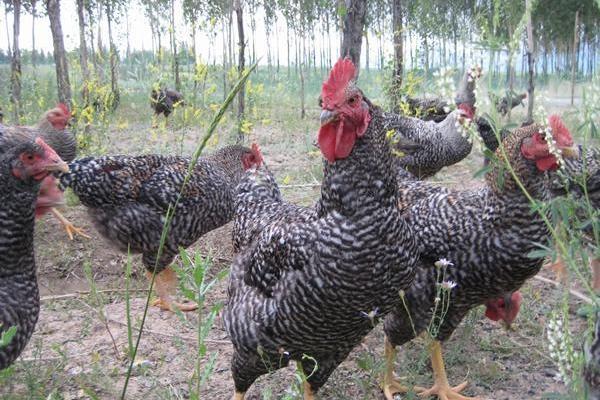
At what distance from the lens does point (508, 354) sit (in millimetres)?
3463

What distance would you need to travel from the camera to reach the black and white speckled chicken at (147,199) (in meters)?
4.09

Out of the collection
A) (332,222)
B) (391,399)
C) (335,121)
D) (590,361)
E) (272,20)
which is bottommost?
(391,399)

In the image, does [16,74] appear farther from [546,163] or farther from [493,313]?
[546,163]

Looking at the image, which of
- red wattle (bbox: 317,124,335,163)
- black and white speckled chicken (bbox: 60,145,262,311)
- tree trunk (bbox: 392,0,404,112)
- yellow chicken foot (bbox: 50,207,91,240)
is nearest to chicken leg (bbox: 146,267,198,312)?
black and white speckled chicken (bbox: 60,145,262,311)

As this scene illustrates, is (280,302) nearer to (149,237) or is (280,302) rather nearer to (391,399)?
(391,399)

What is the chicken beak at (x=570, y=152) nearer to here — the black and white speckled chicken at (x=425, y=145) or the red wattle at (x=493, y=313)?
the red wattle at (x=493, y=313)

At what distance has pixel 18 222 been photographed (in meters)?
2.47

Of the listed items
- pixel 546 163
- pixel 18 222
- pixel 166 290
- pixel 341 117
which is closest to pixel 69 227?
pixel 166 290

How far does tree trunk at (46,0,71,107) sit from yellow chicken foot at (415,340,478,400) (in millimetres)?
5781

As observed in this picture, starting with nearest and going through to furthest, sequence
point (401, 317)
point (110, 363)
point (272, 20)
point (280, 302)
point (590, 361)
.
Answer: point (590, 361), point (280, 302), point (401, 317), point (110, 363), point (272, 20)

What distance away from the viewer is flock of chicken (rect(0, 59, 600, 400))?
7.09 feet

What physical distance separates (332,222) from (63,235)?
13.7 feet

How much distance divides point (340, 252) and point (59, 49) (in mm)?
6019

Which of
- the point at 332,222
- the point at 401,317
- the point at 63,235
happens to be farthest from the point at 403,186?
the point at 63,235
